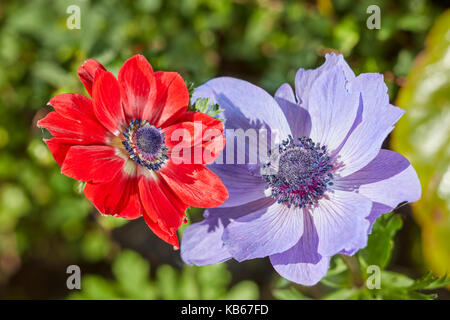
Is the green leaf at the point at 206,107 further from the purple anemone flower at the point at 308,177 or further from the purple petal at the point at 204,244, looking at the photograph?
the purple petal at the point at 204,244

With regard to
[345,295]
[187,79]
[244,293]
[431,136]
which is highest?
[187,79]

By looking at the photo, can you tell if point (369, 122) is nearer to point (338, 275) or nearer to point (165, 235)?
point (165, 235)

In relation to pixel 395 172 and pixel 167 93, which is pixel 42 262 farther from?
pixel 395 172

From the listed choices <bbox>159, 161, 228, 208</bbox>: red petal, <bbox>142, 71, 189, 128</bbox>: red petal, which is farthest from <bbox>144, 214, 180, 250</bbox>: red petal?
<bbox>142, 71, 189, 128</bbox>: red petal

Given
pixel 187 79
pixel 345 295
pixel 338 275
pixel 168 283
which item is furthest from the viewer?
pixel 168 283

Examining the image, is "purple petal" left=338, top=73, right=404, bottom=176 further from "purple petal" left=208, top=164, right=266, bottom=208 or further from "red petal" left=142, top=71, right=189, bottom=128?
"red petal" left=142, top=71, right=189, bottom=128

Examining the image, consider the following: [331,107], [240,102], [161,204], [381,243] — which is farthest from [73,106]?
[381,243]
